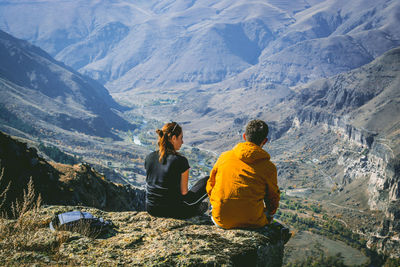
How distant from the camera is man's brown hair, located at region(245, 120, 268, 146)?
22.2 feet

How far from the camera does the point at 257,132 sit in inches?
267

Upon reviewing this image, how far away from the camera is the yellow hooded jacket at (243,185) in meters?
6.59

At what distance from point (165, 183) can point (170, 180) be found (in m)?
0.16

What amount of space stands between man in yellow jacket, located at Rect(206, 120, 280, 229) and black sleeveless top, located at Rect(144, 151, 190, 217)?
42.1 inches

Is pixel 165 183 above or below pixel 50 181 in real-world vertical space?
above

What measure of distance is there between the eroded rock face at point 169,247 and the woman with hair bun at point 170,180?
17.9 inches

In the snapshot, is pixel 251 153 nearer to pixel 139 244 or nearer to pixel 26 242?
pixel 139 244

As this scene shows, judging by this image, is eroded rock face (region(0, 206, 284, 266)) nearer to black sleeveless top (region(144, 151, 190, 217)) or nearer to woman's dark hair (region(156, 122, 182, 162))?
black sleeveless top (region(144, 151, 190, 217))

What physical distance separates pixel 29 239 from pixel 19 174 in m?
10.8

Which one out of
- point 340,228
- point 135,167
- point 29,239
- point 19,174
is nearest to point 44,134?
point 135,167

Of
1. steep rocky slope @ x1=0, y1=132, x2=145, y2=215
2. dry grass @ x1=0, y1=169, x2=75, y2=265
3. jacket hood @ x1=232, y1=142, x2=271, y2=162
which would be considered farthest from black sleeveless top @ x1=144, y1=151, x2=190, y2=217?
steep rocky slope @ x1=0, y1=132, x2=145, y2=215

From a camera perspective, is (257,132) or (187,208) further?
(187,208)

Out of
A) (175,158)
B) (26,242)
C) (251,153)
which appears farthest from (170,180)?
(26,242)

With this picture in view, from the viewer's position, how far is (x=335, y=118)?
188750mm
